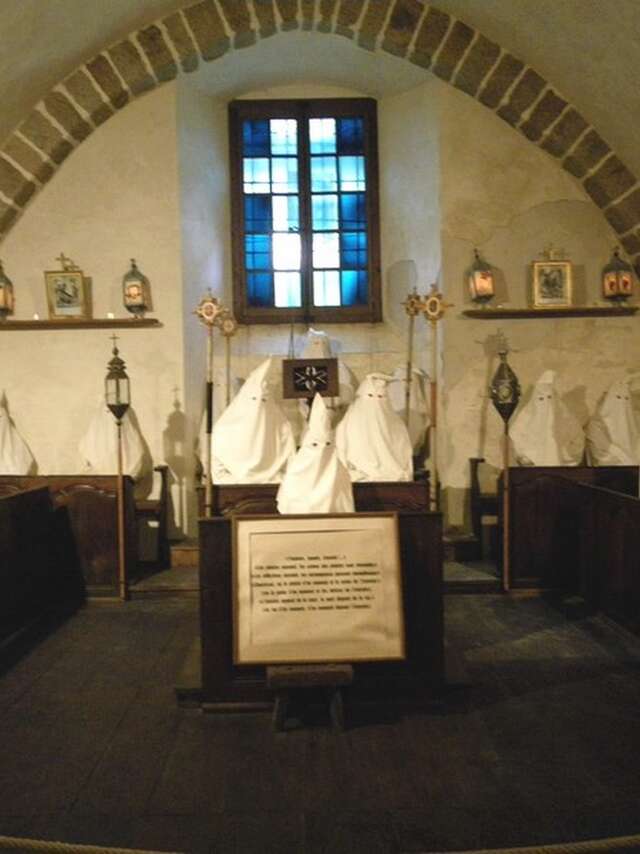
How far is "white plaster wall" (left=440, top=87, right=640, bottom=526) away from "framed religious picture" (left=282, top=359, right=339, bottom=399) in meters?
2.02

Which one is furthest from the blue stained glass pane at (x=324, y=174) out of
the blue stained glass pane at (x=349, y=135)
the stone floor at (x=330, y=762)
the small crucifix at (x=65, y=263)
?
the stone floor at (x=330, y=762)

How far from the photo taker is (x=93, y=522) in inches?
214

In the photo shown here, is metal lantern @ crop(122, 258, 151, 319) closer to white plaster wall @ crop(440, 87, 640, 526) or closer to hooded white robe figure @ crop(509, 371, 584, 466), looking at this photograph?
white plaster wall @ crop(440, 87, 640, 526)

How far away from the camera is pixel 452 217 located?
657 cm

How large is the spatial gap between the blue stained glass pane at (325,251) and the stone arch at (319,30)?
1.83 metres

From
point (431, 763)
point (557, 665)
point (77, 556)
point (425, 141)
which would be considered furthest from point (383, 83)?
point (431, 763)

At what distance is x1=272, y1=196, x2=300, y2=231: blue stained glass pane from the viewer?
760 cm

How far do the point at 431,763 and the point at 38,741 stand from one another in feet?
5.40

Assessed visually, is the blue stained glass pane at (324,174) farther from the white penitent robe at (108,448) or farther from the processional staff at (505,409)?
the white penitent robe at (108,448)

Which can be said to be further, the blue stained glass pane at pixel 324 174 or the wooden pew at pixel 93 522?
the blue stained glass pane at pixel 324 174

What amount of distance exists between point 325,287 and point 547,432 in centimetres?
289

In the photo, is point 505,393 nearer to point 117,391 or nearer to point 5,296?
point 117,391

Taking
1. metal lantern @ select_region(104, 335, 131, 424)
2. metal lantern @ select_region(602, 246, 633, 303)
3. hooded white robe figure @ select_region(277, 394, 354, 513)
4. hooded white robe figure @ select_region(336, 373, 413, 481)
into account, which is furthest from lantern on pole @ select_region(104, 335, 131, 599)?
metal lantern @ select_region(602, 246, 633, 303)

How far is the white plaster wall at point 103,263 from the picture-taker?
21.3 feet
